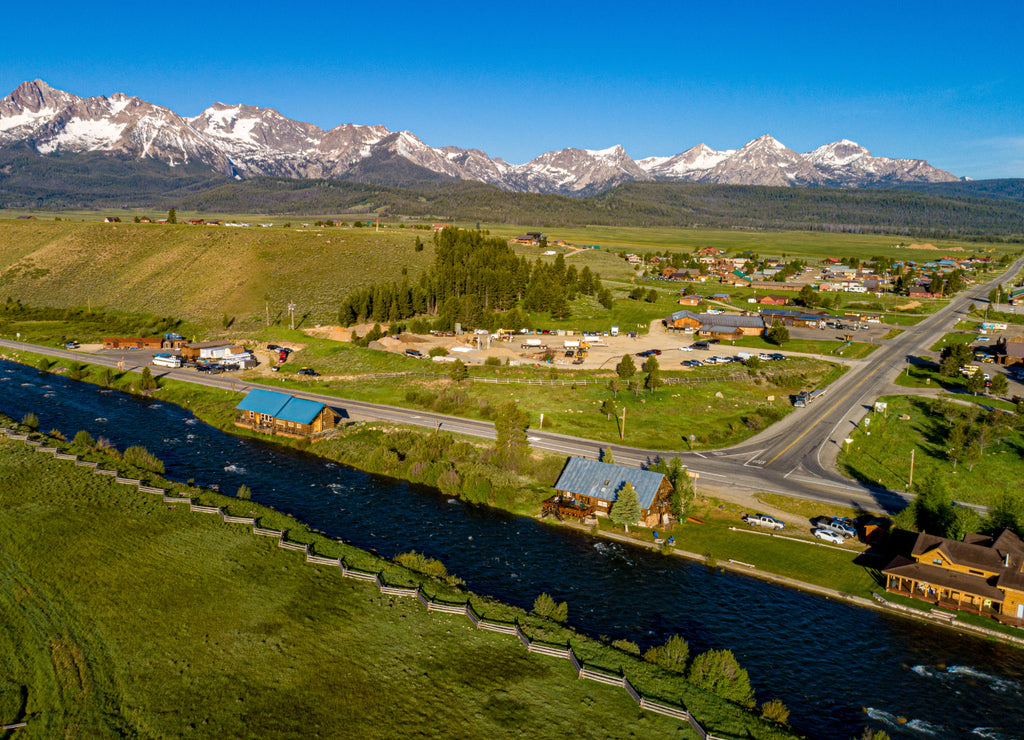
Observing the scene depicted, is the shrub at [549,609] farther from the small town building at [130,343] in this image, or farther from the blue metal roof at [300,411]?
the small town building at [130,343]

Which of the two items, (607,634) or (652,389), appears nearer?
(607,634)

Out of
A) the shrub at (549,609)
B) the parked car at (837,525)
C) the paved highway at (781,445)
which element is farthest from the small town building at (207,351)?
the parked car at (837,525)

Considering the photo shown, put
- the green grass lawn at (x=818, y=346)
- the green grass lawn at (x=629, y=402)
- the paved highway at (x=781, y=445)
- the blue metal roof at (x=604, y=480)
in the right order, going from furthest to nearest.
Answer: the green grass lawn at (x=818, y=346) → the green grass lawn at (x=629, y=402) → the paved highway at (x=781, y=445) → the blue metal roof at (x=604, y=480)

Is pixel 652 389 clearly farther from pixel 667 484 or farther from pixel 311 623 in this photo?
pixel 311 623

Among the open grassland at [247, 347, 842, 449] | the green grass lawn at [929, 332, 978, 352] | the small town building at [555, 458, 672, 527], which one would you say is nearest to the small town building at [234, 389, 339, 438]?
the open grassland at [247, 347, 842, 449]

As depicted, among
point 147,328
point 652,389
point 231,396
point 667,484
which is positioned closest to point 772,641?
point 667,484

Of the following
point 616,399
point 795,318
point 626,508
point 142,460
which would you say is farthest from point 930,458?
point 795,318

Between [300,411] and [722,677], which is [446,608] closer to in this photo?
[722,677]
